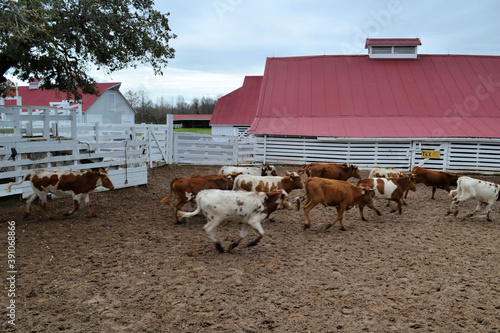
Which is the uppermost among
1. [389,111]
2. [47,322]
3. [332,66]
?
[332,66]

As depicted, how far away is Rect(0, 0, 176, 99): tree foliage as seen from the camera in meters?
8.02

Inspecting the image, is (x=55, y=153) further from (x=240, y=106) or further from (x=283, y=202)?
(x=240, y=106)

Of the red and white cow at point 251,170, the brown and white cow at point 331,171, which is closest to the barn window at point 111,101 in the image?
the red and white cow at point 251,170

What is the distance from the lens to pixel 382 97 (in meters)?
22.0

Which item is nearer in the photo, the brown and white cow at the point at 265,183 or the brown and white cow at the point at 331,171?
the brown and white cow at the point at 265,183

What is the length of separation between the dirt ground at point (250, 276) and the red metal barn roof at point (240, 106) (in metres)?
23.6

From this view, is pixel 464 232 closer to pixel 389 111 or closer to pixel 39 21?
pixel 39 21

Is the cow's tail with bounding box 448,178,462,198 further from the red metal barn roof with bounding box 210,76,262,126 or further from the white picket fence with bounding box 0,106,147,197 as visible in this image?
the red metal barn roof with bounding box 210,76,262,126

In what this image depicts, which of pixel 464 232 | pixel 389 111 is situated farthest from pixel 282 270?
pixel 389 111

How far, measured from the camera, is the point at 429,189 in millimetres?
14133

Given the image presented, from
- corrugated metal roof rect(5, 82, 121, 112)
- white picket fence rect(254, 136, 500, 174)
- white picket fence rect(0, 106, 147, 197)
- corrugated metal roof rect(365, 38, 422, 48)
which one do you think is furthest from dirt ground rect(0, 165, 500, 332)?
corrugated metal roof rect(5, 82, 121, 112)

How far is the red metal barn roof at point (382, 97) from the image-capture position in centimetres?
1970

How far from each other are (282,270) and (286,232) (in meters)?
2.30

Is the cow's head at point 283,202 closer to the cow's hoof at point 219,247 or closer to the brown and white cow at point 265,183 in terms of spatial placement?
the cow's hoof at point 219,247
